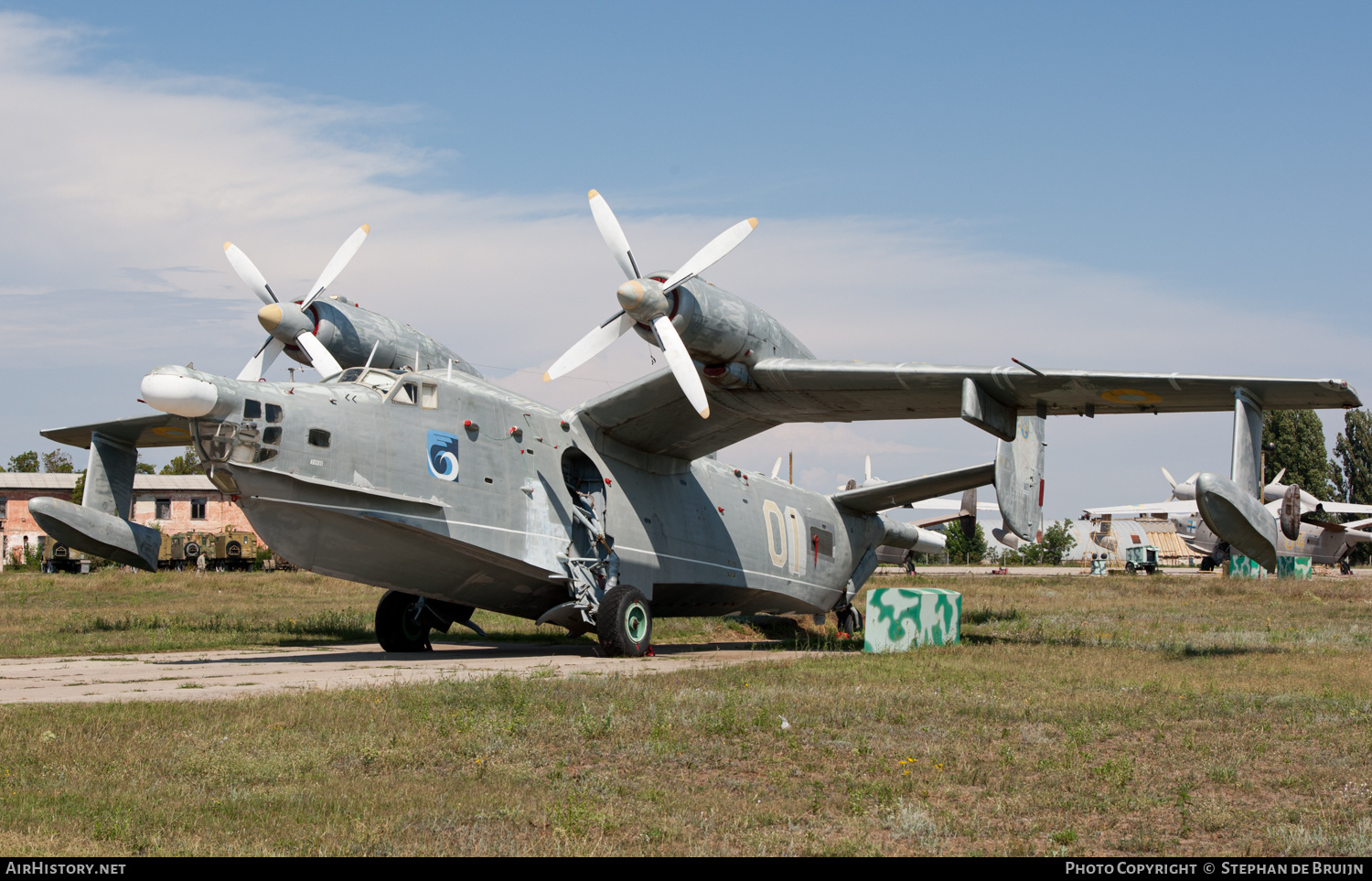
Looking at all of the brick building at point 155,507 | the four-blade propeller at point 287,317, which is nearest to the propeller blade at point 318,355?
the four-blade propeller at point 287,317

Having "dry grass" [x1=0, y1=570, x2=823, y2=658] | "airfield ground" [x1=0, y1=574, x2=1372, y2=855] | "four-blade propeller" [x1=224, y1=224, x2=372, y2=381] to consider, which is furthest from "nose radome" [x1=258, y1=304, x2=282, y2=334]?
"airfield ground" [x1=0, y1=574, x2=1372, y2=855]

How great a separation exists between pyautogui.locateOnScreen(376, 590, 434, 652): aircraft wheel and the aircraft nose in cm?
644

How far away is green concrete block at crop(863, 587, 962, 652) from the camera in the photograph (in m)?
18.1

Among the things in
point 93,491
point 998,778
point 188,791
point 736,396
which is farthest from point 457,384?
point 998,778

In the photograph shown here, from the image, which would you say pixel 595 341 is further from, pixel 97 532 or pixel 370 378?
Result: pixel 97 532

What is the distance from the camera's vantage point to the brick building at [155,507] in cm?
5909

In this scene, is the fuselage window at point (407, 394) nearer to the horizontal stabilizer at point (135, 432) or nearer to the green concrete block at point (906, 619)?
the horizontal stabilizer at point (135, 432)

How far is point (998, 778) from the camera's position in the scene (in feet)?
26.9

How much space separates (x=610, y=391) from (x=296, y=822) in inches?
491

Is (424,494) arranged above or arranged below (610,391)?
below

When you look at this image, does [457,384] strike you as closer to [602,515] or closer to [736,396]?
[602,515]

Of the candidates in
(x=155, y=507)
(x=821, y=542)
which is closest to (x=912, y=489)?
(x=821, y=542)

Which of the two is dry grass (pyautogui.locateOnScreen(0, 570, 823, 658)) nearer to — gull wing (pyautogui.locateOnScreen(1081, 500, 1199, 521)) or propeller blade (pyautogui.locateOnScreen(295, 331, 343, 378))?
propeller blade (pyautogui.locateOnScreen(295, 331, 343, 378))

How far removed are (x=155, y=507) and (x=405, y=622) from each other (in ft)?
156
